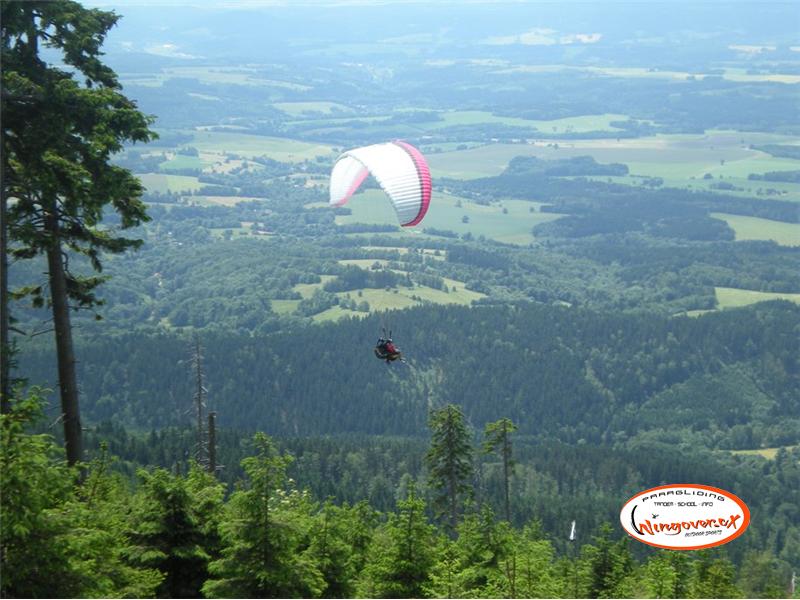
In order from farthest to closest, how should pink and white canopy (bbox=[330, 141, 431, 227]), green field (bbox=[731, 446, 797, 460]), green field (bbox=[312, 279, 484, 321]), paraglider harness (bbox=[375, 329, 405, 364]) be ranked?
green field (bbox=[312, 279, 484, 321]), green field (bbox=[731, 446, 797, 460]), pink and white canopy (bbox=[330, 141, 431, 227]), paraglider harness (bbox=[375, 329, 405, 364])

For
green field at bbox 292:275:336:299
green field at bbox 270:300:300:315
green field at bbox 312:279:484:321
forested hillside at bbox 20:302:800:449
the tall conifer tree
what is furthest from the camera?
green field at bbox 292:275:336:299

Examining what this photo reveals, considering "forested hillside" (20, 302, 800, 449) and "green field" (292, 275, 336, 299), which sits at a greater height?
"green field" (292, 275, 336, 299)

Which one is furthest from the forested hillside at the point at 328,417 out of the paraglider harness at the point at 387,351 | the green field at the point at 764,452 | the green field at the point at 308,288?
the paraglider harness at the point at 387,351

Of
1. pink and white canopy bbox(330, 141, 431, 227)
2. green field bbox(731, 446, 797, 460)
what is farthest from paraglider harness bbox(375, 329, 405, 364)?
green field bbox(731, 446, 797, 460)

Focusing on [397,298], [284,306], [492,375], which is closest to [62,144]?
[492,375]

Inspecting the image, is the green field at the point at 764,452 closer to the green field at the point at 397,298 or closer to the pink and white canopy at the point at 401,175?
the green field at the point at 397,298

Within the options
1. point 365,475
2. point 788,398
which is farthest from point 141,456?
point 788,398

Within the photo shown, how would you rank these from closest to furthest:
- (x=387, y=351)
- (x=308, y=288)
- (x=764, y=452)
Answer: (x=387, y=351) < (x=764, y=452) < (x=308, y=288)

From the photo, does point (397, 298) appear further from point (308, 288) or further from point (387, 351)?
point (387, 351)

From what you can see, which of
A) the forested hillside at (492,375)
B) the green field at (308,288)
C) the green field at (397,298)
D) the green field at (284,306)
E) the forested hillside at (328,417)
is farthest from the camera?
the green field at (308,288)

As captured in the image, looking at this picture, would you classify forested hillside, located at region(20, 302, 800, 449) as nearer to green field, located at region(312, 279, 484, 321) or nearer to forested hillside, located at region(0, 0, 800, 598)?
forested hillside, located at region(0, 0, 800, 598)

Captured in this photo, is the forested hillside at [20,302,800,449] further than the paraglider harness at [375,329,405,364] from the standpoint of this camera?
Yes

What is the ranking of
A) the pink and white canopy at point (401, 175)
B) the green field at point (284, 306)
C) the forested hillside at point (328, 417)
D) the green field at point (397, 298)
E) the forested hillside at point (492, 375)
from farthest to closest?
1. the green field at point (284, 306)
2. the green field at point (397, 298)
3. the forested hillside at point (492, 375)
4. the pink and white canopy at point (401, 175)
5. the forested hillside at point (328, 417)
